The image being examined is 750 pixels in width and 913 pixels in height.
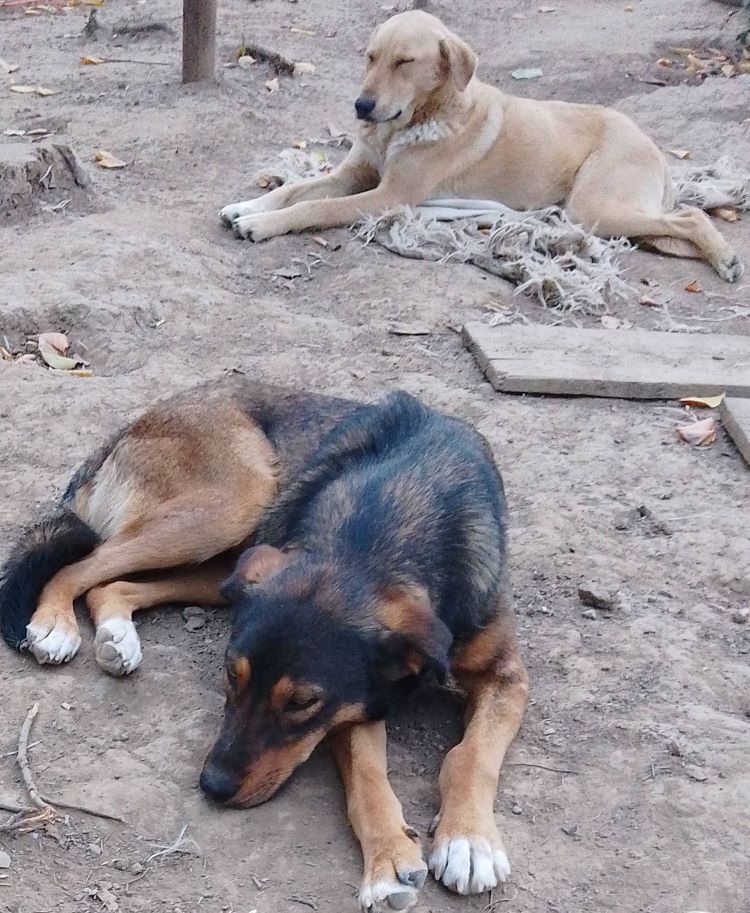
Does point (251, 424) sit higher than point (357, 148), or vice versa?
point (251, 424)

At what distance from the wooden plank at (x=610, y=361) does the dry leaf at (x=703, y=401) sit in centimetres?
4

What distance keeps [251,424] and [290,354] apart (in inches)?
73.5

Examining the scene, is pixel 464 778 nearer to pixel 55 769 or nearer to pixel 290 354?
pixel 55 769

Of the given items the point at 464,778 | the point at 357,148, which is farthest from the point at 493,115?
the point at 464,778

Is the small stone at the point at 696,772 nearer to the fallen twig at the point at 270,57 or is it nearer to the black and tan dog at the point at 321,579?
the black and tan dog at the point at 321,579

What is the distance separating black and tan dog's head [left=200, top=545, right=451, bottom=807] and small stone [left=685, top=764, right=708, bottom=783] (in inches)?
32.7

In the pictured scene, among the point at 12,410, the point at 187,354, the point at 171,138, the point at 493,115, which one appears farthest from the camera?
the point at 171,138

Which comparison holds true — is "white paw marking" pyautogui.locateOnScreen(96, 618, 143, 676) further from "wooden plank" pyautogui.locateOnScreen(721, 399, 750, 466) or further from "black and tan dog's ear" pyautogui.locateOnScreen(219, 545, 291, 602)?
"wooden plank" pyautogui.locateOnScreen(721, 399, 750, 466)

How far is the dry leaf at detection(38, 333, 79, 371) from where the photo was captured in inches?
225

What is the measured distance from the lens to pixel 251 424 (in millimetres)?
4312

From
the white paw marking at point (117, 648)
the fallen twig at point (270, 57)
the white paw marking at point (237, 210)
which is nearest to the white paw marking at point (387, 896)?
the white paw marking at point (117, 648)

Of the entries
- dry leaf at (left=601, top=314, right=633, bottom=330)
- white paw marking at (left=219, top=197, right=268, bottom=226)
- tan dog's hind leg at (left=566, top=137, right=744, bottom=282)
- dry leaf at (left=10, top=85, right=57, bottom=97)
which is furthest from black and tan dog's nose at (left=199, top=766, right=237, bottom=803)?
dry leaf at (left=10, top=85, right=57, bottom=97)

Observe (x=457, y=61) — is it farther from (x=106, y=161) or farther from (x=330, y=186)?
(x=106, y=161)

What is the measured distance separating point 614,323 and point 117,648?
170 inches
